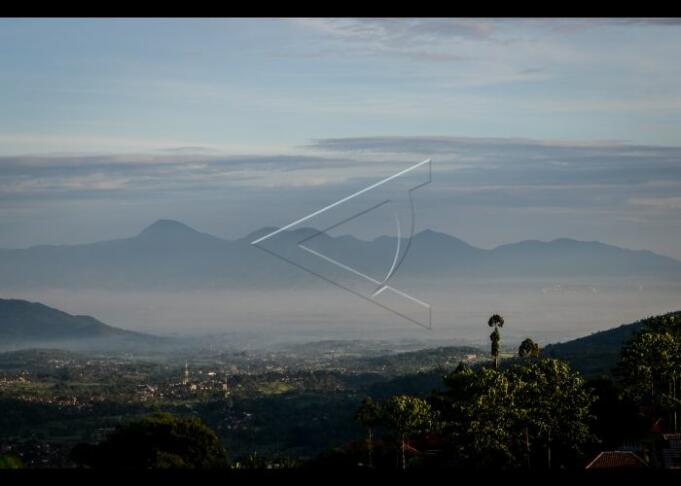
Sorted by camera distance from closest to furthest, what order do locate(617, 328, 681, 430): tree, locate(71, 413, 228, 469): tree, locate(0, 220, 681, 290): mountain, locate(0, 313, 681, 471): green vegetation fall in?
locate(71, 413, 228, 469): tree, locate(0, 313, 681, 471): green vegetation, locate(617, 328, 681, 430): tree, locate(0, 220, 681, 290): mountain

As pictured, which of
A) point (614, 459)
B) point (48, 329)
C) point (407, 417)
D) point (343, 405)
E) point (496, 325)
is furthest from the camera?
point (48, 329)

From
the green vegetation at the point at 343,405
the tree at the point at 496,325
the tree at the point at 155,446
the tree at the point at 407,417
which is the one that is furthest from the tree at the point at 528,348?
the tree at the point at 155,446

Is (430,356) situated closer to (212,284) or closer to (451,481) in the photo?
(212,284)

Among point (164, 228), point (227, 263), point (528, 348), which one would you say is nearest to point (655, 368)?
point (528, 348)

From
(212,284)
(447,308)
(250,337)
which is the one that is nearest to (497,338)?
(447,308)

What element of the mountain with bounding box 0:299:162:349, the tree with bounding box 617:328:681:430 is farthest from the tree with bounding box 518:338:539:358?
the mountain with bounding box 0:299:162:349

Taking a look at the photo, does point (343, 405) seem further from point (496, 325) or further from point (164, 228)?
point (164, 228)

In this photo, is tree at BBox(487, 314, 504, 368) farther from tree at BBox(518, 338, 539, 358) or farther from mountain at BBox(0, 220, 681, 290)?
mountain at BBox(0, 220, 681, 290)
